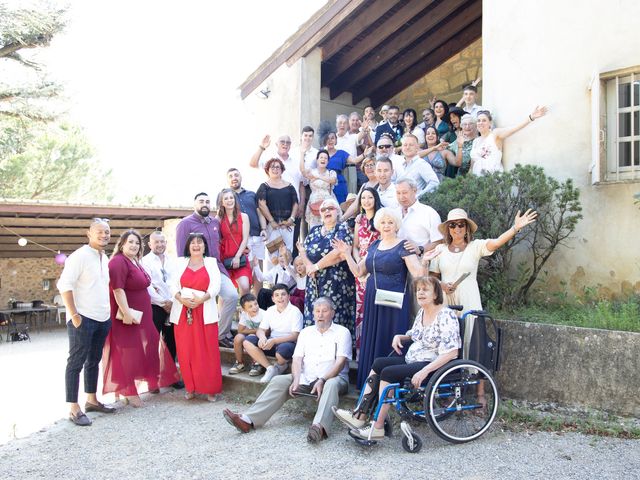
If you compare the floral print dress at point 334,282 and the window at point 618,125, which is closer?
the floral print dress at point 334,282

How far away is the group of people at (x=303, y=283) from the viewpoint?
4680mm

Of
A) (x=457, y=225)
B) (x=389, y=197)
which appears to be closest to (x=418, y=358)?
(x=457, y=225)

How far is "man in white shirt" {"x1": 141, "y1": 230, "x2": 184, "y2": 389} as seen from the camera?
6.23 meters

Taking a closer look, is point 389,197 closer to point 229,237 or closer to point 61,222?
point 229,237

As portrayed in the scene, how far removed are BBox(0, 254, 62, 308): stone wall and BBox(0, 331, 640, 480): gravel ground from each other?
42.3ft

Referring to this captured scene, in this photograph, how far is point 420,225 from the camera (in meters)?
5.07

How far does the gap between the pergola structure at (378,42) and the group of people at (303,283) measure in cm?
201

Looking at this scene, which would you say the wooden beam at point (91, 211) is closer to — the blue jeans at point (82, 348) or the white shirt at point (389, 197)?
the blue jeans at point (82, 348)

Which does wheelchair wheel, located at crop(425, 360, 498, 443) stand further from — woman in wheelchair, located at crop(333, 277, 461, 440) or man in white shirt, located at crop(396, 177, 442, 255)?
man in white shirt, located at crop(396, 177, 442, 255)

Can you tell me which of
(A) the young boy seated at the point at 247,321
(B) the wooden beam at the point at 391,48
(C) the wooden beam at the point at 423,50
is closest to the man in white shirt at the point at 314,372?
(A) the young boy seated at the point at 247,321

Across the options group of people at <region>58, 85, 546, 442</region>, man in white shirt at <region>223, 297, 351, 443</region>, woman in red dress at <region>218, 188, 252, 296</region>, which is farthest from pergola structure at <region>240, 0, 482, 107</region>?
man in white shirt at <region>223, 297, 351, 443</region>

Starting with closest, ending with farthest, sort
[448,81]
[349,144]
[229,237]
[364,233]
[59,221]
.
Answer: [364,233]
[229,237]
[349,144]
[448,81]
[59,221]

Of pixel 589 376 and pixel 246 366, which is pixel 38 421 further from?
pixel 589 376

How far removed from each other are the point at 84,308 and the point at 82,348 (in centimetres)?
36
